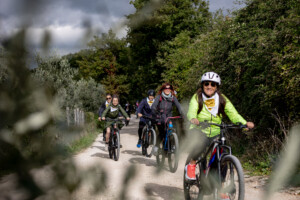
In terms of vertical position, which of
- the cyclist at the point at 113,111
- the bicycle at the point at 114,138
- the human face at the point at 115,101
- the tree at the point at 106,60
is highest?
the tree at the point at 106,60

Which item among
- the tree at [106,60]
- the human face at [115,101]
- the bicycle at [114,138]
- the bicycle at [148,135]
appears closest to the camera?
the tree at [106,60]

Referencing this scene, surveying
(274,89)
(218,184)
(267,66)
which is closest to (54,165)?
(218,184)

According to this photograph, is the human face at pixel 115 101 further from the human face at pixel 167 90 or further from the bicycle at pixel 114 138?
the human face at pixel 167 90

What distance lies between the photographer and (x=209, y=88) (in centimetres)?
395

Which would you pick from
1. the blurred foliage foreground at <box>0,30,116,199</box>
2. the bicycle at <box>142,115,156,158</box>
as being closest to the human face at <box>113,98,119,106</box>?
the bicycle at <box>142,115,156,158</box>

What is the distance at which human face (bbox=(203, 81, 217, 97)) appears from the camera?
3945 mm

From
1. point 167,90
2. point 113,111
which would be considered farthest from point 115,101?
point 167,90

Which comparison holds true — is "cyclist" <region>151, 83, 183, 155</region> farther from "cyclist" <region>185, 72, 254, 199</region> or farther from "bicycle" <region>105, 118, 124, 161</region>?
"cyclist" <region>185, 72, 254, 199</region>

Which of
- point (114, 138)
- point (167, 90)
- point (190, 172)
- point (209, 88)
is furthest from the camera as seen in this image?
point (114, 138)

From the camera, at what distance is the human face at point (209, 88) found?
3945mm

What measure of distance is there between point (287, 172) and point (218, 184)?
0.25 metres

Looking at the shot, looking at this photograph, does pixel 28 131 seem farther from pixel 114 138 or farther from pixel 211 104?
pixel 114 138

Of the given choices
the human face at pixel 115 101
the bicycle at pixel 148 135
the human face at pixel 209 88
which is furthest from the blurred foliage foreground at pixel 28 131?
the human face at pixel 115 101

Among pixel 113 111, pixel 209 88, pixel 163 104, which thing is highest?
pixel 209 88
